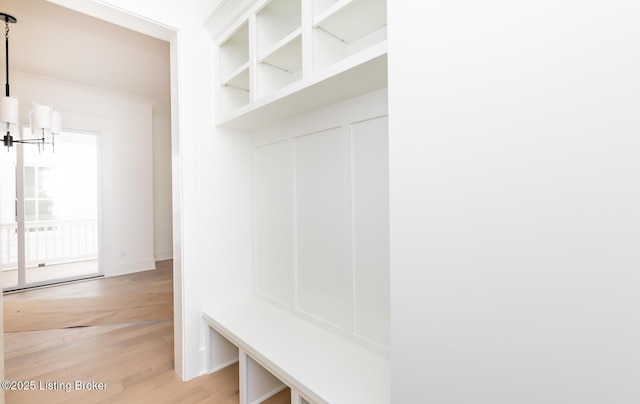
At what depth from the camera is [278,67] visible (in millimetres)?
1586

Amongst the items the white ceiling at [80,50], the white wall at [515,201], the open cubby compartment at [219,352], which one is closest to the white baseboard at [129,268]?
the white ceiling at [80,50]

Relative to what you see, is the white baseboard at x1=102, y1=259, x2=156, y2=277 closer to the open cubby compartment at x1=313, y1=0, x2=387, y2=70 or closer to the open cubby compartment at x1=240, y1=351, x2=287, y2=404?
the open cubby compartment at x1=240, y1=351, x2=287, y2=404

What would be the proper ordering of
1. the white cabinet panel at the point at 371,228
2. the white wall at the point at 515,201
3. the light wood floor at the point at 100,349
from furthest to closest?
the light wood floor at the point at 100,349 < the white cabinet panel at the point at 371,228 < the white wall at the point at 515,201

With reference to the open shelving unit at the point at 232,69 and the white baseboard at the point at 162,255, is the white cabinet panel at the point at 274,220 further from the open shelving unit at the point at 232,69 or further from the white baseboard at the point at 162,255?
the white baseboard at the point at 162,255

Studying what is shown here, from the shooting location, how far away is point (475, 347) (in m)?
0.67

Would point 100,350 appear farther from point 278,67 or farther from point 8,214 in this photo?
point 8,214

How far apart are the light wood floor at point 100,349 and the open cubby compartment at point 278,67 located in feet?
5.75

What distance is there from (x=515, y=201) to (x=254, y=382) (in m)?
1.58

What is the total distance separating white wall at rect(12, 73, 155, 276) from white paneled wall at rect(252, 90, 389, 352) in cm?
329

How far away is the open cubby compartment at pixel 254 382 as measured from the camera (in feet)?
5.01

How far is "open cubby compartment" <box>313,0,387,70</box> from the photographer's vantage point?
3.70ft

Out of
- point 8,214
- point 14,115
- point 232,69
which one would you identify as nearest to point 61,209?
point 8,214

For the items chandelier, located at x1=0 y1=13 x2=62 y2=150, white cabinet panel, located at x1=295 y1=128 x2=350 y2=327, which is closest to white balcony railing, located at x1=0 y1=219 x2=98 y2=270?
chandelier, located at x1=0 y1=13 x2=62 y2=150

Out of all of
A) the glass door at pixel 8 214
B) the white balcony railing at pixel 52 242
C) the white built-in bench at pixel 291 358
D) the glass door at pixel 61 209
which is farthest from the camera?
the white balcony railing at pixel 52 242
